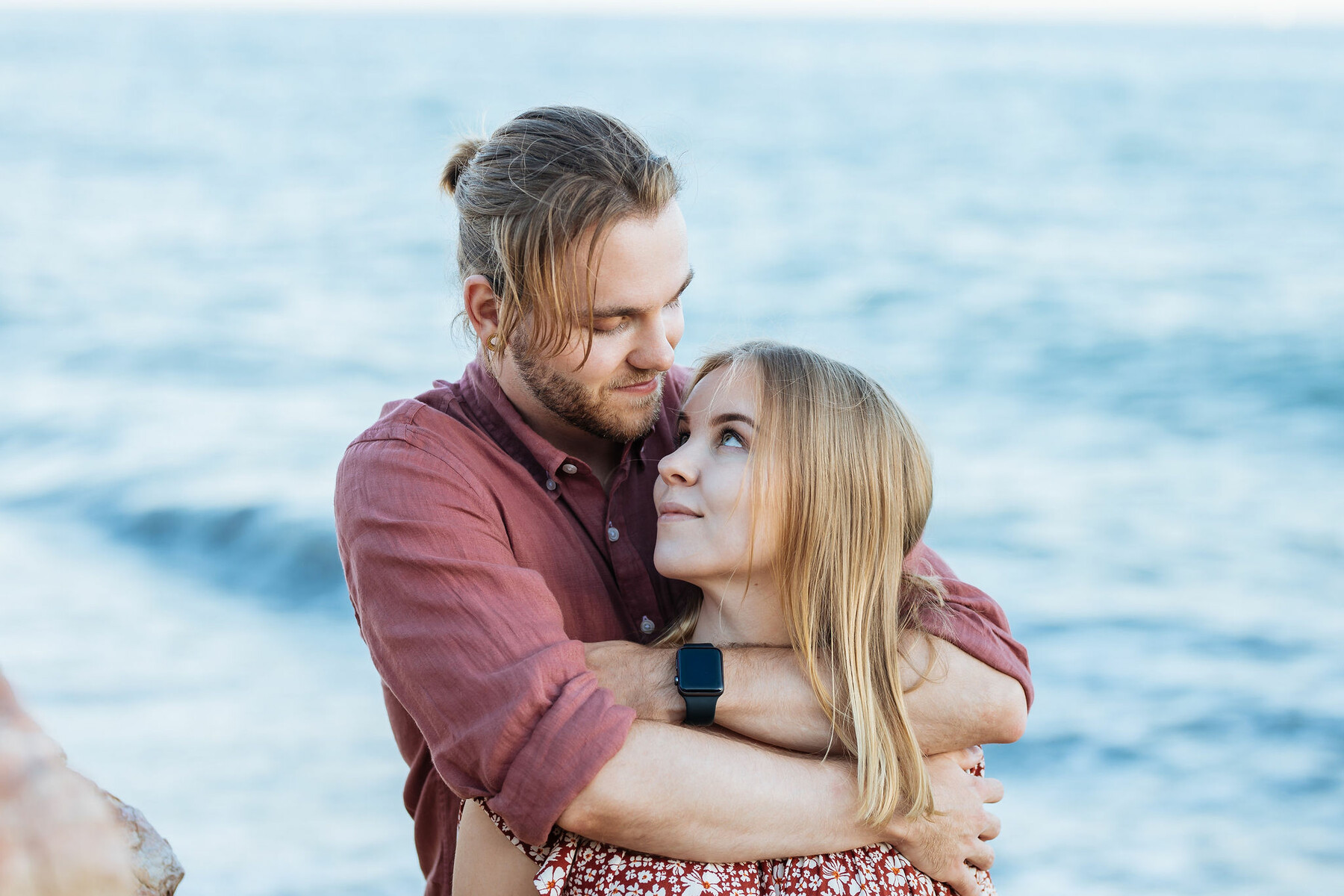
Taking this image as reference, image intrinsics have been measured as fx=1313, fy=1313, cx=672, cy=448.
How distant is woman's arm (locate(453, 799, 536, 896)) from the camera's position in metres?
2.14

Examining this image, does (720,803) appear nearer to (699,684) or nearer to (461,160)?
(699,684)

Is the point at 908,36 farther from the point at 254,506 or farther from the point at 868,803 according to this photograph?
the point at 868,803

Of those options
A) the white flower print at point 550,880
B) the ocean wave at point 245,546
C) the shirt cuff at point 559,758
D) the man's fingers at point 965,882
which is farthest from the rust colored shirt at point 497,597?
the ocean wave at point 245,546

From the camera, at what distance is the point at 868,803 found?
205 centimetres

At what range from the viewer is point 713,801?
1.97 m

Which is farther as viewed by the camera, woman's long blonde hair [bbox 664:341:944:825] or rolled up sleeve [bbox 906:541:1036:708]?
rolled up sleeve [bbox 906:541:1036:708]

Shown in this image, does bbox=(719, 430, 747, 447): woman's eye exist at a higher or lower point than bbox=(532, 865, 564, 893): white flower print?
higher

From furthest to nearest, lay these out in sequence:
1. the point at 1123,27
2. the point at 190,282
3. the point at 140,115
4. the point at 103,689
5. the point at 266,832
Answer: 1. the point at 1123,27
2. the point at 140,115
3. the point at 190,282
4. the point at 103,689
5. the point at 266,832

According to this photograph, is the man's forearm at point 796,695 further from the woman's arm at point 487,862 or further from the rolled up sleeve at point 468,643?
the woman's arm at point 487,862

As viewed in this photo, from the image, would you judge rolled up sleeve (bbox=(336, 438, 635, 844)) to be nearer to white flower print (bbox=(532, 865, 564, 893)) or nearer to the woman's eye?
white flower print (bbox=(532, 865, 564, 893))

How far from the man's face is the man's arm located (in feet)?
2.27

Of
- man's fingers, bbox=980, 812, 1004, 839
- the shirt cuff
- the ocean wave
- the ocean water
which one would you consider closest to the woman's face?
the ocean water

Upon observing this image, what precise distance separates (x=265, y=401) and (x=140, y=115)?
18058 mm

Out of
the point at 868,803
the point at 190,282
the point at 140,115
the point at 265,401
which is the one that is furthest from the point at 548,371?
the point at 140,115
